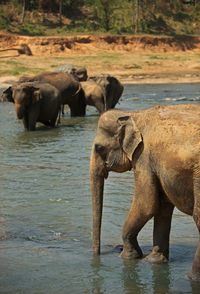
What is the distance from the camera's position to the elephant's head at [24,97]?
16.3m

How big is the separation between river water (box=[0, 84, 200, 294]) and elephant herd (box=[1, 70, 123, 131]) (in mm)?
3293

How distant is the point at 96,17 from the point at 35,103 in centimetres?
3703

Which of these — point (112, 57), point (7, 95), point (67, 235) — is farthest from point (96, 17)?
point (67, 235)

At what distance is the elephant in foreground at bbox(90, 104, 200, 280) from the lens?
5.22 m

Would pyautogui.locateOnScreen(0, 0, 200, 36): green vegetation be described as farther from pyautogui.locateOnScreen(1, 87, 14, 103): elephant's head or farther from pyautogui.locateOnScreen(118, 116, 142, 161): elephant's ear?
pyautogui.locateOnScreen(118, 116, 142, 161): elephant's ear

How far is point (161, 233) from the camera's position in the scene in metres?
6.01

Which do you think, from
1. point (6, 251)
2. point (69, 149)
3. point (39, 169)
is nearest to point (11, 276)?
point (6, 251)

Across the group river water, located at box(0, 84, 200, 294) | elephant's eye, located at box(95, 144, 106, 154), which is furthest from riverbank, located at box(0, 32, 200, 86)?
elephant's eye, located at box(95, 144, 106, 154)

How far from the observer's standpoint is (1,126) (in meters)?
18.0

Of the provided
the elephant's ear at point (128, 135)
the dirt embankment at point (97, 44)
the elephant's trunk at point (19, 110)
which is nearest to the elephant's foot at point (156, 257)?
the elephant's ear at point (128, 135)

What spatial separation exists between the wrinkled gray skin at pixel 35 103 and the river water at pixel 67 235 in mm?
3082

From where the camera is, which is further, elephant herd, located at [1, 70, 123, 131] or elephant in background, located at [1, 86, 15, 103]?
elephant in background, located at [1, 86, 15, 103]

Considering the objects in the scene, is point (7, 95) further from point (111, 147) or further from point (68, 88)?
point (111, 147)

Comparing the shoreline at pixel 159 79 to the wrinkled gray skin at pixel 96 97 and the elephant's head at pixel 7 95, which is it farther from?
the elephant's head at pixel 7 95
